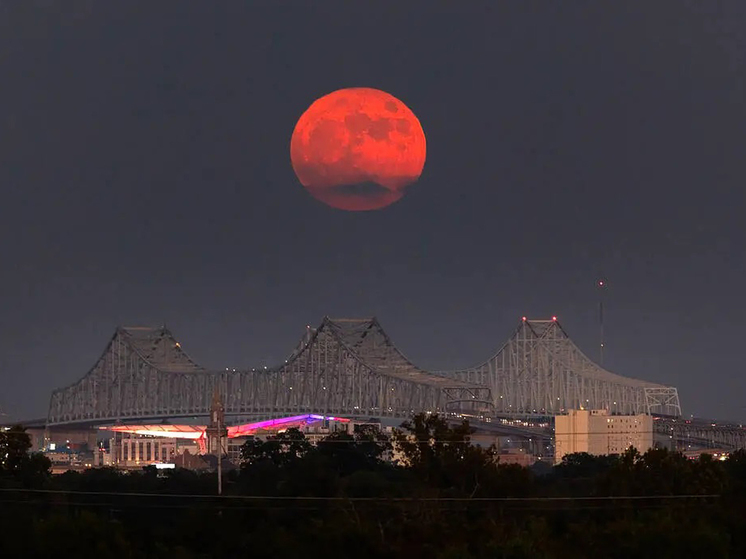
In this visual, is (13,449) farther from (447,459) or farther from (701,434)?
(701,434)

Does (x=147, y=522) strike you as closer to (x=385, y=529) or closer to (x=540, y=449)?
(x=385, y=529)

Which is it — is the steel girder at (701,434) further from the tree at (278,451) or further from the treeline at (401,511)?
the treeline at (401,511)

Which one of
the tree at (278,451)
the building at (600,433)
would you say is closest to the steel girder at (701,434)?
the building at (600,433)

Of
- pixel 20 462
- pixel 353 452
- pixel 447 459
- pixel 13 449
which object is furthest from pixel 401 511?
pixel 353 452

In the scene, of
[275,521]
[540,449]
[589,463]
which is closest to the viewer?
[275,521]

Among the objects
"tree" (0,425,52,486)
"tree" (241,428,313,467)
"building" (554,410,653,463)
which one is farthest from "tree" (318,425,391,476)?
"building" (554,410,653,463)

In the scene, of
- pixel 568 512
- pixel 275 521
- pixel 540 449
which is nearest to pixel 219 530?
pixel 275 521

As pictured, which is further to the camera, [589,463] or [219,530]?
[589,463]
